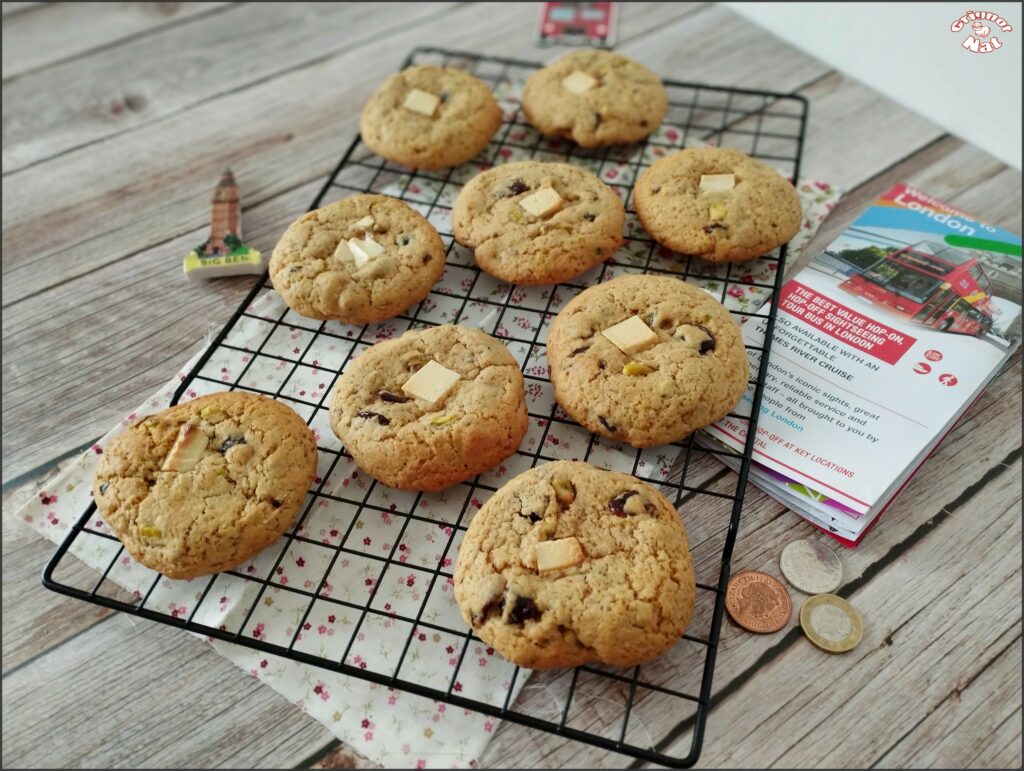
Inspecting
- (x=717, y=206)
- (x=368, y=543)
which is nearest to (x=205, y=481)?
(x=368, y=543)

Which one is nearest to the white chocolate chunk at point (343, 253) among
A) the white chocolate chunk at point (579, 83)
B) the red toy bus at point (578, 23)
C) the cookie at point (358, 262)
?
the cookie at point (358, 262)

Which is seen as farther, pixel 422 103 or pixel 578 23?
pixel 578 23

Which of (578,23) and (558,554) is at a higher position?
(578,23)

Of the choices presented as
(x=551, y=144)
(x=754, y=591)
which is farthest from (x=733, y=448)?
(x=551, y=144)

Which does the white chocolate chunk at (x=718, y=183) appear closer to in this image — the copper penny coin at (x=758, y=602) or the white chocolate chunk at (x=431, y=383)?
the white chocolate chunk at (x=431, y=383)

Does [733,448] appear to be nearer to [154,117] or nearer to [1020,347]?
[1020,347]

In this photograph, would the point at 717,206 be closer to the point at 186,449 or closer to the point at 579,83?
the point at 579,83
